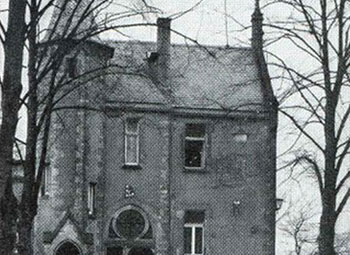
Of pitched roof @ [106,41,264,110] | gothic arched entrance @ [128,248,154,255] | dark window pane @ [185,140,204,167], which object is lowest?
gothic arched entrance @ [128,248,154,255]

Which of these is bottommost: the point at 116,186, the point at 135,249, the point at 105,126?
the point at 135,249

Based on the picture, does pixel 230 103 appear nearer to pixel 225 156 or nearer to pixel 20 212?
pixel 225 156

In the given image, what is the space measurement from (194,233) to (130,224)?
9.51 ft

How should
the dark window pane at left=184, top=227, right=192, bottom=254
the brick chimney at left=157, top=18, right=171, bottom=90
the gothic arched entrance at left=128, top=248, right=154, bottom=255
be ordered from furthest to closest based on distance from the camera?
the brick chimney at left=157, top=18, right=171, bottom=90, the dark window pane at left=184, top=227, right=192, bottom=254, the gothic arched entrance at left=128, top=248, right=154, bottom=255

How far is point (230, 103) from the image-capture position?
39.3 m

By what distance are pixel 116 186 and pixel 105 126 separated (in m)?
2.51

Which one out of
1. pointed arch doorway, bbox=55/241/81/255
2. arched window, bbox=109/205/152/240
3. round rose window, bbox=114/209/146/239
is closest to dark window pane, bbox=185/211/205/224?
arched window, bbox=109/205/152/240

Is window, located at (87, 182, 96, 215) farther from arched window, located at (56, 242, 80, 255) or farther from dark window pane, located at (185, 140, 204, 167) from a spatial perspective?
dark window pane, located at (185, 140, 204, 167)

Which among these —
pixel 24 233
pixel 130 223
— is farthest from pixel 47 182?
pixel 24 233

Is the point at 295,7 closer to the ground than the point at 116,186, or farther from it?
farther from it

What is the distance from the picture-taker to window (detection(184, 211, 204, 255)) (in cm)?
3728

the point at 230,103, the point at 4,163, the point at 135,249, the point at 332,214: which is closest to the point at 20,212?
the point at 4,163

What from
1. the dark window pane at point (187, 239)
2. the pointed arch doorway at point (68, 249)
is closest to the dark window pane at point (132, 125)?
the dark window pane at point (187, 239)

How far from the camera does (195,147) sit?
125 ft
